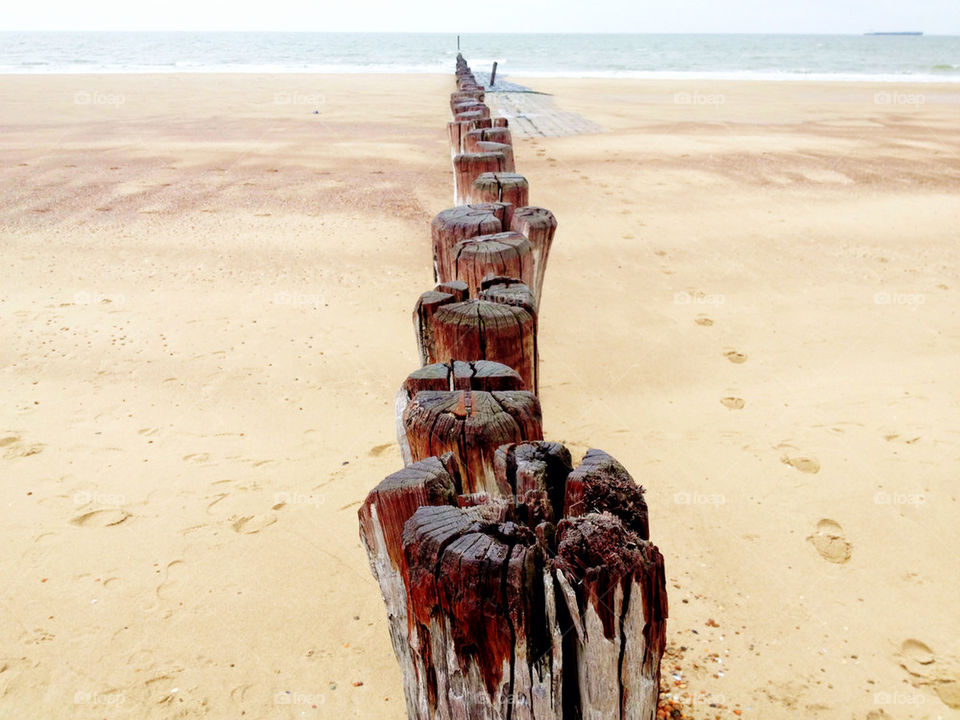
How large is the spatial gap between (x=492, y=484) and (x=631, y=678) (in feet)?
1.70

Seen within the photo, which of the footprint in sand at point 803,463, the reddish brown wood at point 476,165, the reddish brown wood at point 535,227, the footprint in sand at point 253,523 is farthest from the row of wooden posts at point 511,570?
the reddish brown wood at point 476,165

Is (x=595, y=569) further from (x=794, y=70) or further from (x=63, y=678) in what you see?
(x=794, y=70)

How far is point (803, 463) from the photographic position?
13.3 feet

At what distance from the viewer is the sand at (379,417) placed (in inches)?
110

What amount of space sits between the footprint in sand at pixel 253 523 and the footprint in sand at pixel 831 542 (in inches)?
100

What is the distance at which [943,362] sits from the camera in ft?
17.1

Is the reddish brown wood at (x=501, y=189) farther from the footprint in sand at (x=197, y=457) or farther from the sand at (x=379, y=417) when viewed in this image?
the footprint in sand at (x=197, y=457)

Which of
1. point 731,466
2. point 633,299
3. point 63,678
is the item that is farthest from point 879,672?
point 633,299

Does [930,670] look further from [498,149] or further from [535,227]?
[498,149]

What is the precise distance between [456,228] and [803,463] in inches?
93.5

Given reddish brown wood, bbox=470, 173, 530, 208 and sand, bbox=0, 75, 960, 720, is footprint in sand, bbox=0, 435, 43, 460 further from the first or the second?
reddish brown wood, bbox=470, 173, 530, 208

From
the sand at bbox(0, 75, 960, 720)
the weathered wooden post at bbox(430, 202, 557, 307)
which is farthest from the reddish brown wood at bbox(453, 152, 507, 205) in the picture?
the sand at bbox(0, 75, 960, 720)

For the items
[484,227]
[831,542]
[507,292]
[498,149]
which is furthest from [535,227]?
[831,542]

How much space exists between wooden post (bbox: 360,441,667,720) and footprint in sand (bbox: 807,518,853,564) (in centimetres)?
232
